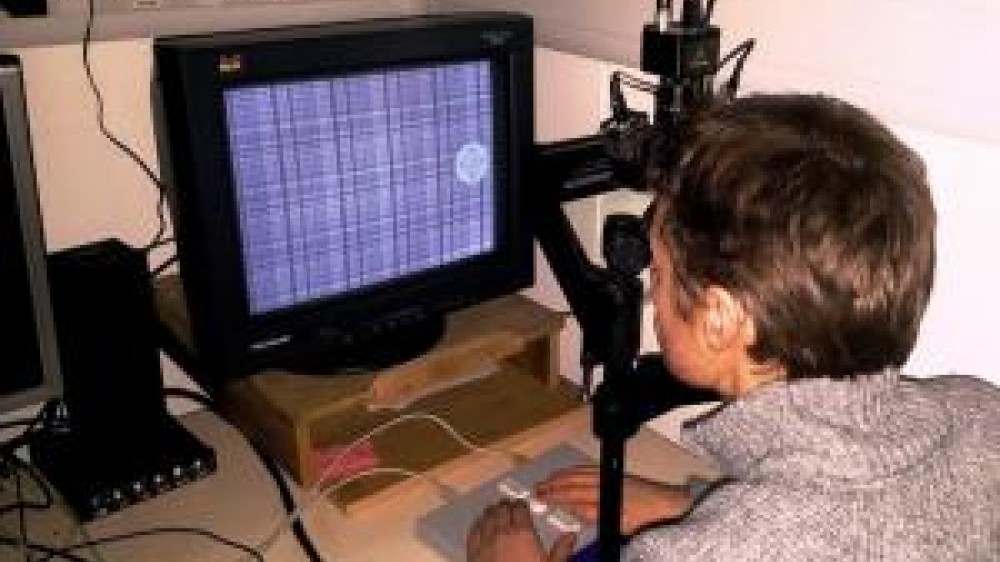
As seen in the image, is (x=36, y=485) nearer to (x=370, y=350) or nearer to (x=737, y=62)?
(x=370, y=350)

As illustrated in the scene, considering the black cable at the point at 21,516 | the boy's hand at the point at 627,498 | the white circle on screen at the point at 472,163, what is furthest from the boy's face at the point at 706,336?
the black cable at the point at 21,516

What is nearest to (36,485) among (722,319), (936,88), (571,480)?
(571,480)

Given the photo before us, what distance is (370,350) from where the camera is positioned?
49.4 inches

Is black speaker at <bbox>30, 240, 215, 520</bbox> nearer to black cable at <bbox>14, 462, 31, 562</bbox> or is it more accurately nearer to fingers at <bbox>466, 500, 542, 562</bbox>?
black cable at <bbox>14, 462, 31, 562</bbox>

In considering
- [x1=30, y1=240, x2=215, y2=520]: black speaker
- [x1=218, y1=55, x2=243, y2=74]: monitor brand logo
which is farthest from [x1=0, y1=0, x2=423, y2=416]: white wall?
[x1=218, y1=55, x2=243, y2=74]: monitor brand logo

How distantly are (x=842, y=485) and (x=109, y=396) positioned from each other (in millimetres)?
888

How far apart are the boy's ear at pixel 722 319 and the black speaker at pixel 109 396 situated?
69 cm

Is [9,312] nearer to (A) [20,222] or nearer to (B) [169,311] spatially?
(A) [20,222]

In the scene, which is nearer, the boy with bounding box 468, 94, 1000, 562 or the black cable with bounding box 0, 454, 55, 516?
the boy with bounding box 468, 94, 1000, 562

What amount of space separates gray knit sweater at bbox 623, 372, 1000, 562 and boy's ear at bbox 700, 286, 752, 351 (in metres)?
0.06

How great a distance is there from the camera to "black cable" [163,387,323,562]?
3.71ft

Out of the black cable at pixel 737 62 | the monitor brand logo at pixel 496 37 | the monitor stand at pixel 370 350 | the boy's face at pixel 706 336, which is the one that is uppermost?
the monitor brand logo at pixel 496 37

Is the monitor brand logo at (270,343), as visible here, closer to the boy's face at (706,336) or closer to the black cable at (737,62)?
the boy's face at (706,336)

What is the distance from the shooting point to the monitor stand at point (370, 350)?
1224mm
